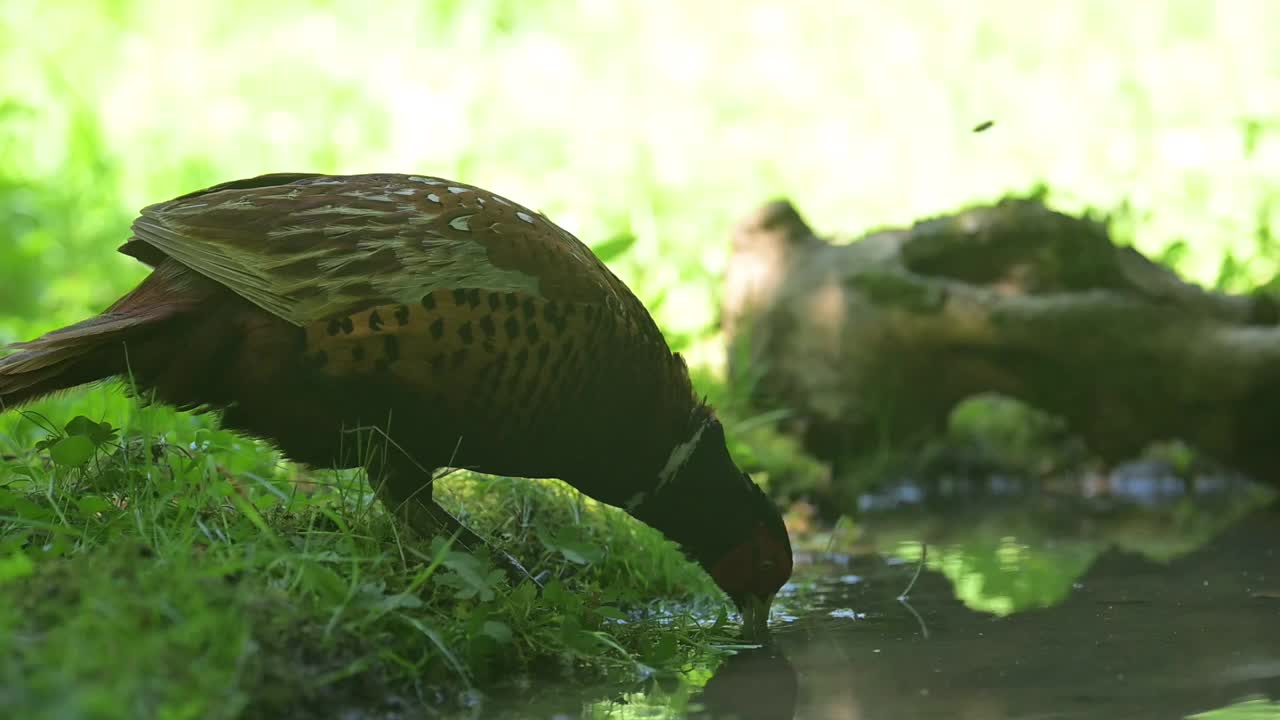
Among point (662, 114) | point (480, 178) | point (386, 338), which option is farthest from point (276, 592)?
point (662, 114)

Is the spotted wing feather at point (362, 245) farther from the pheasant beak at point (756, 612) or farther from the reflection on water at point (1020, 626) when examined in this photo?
the reflection on water at point (1020, 626)

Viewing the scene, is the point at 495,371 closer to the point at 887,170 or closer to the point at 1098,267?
the point at 1098,267

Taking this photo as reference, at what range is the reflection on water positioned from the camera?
316 centimetres

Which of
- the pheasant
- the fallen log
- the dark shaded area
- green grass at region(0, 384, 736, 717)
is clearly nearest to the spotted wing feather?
the pheasant

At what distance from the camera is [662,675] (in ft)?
11.5

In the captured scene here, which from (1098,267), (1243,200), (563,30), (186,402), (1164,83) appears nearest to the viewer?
(186,402)

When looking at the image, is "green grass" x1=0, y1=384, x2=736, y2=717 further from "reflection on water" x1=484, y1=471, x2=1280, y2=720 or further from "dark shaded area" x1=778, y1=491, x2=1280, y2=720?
"dark shaded area" x1=778, y1=491, x2=1280, y2=720

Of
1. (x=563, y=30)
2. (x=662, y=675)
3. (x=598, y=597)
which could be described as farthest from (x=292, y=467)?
(x=563, y=30)

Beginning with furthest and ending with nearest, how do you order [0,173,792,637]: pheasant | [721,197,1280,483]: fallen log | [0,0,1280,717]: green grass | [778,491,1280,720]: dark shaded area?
[721,197,1280,483]: fallen log → [0,173,792,637]: pheasant → [778,491,1280,720]: dark shaded area → [0,0,1280,717]: green grass

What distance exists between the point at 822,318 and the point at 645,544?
2210 millimetres

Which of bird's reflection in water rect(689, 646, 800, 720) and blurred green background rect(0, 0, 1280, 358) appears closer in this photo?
bird's reflection in water rect(689, 646, 800, 720)

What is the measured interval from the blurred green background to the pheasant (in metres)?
3.55

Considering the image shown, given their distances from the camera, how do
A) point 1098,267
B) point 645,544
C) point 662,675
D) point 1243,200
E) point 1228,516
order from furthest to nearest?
1. point 1243,200
2. point 1098,267
3. point 1228,516
4. point 645,544
5. point 662,675

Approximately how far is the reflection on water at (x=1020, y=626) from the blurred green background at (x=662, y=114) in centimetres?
231
